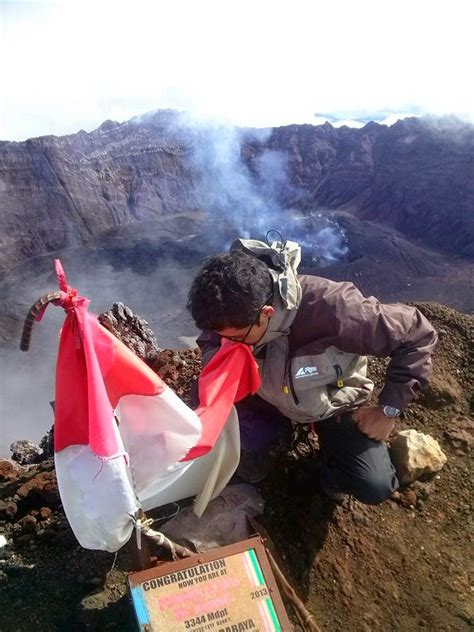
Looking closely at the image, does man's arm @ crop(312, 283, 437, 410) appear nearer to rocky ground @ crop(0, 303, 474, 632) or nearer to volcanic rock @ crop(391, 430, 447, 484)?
volcanic rock @ crop(391, 430, 447, 484)

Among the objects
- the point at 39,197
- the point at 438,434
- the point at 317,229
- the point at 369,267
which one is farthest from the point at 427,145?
the point at 438,434

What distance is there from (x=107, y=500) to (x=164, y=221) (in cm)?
4048

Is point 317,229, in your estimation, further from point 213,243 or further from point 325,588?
point 325,588

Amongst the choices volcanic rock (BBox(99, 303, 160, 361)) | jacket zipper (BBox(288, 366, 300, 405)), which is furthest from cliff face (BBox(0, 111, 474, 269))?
jacket zipper (BBox(288, 366, 300, 405))

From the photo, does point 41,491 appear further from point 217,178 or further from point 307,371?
point 217,178

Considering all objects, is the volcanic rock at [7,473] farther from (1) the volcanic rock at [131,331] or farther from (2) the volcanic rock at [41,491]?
(1) the volcanic rock at [131,331]

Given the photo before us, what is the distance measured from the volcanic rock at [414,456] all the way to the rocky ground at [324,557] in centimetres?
8

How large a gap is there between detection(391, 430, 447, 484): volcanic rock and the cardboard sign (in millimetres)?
1261

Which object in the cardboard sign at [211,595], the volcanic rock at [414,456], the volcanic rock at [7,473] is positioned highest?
the cardboard sign at [211,595]

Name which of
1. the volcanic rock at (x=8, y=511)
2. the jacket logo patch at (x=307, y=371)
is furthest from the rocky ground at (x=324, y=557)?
the jacket logo patch at (x=307, y=371)

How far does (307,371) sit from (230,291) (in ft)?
2.08

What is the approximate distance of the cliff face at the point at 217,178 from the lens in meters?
35.1

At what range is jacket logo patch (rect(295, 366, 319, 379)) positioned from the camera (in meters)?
2.54

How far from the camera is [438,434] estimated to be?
3.53 m
